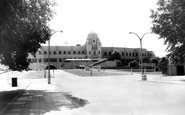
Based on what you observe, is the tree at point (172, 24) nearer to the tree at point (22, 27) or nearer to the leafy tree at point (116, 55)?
the tree at point (22, 27)

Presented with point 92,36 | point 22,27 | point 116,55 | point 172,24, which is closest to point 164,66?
point 172,24

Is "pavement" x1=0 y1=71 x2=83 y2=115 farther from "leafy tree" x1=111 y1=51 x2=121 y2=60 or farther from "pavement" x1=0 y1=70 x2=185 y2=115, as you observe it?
"leafy tree" x1=111 y1=51 x2=121 y2=60

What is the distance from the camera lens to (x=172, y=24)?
1026 inches

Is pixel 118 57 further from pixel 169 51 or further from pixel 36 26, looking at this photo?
pixel 36 26

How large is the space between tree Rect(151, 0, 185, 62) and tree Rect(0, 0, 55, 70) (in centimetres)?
1257

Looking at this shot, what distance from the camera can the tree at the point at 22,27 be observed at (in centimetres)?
1411

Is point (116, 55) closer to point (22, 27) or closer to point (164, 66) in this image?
point (164, 66)

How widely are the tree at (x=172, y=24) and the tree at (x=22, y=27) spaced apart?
12.6 m

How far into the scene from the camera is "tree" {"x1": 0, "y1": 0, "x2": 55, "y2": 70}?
1411 cm

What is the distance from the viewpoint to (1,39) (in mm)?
15867

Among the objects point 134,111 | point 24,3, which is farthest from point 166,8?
point 134,111

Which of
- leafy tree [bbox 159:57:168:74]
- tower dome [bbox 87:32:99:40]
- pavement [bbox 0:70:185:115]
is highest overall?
tower dome [bbox 87:32:99:40]

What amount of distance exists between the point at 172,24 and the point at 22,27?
636 inches

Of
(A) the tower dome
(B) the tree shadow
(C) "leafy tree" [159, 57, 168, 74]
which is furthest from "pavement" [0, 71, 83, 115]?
Answer: (A) the tower dome
